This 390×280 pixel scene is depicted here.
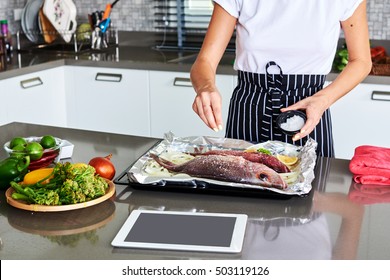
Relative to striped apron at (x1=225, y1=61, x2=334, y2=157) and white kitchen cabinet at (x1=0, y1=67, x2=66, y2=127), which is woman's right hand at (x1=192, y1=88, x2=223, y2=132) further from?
white kitchen cabinet at (x1=0, y1=67, x2=66, y2=127)

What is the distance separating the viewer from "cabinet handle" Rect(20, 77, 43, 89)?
331 centimetres

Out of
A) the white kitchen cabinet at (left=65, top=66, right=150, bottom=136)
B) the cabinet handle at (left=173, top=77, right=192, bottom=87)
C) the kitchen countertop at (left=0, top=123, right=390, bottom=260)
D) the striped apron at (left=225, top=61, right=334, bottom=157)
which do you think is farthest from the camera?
the white kitchen cabinet at (left=65, top=66, right=150, bottom=136)

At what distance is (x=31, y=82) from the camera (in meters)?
3.36

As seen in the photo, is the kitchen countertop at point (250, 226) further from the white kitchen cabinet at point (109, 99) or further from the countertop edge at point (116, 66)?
the white kitchen cabinet at point (109, 99)

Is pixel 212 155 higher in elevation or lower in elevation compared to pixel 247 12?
lower

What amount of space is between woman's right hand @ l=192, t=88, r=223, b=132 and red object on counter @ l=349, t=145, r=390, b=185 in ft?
1.22

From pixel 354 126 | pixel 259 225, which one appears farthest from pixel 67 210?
pixel 354 126

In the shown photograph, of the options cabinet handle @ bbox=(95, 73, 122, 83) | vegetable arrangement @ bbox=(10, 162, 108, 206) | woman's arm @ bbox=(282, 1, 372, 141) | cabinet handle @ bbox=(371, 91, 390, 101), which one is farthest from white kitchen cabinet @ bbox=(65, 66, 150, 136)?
vegetable arrangement @ bbox=(10, 162, 108, 206)

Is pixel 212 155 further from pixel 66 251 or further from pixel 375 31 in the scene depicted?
pixel 375 31

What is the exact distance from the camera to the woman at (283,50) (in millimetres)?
2053

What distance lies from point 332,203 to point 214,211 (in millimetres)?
281

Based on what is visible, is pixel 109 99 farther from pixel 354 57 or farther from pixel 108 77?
pixel 354 57

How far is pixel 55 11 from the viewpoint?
3.88 m
